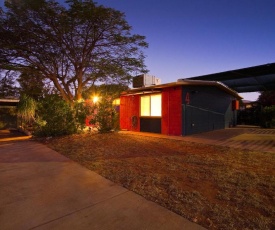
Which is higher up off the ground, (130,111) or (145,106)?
(145,106)

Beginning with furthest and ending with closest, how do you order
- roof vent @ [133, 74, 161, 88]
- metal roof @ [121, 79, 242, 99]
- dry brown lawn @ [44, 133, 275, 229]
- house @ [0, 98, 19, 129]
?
house @ [0, 98, 19, 129]
roof vent @ [133, 74, 161, 88]
metal roof @ [121, 79, 242, 99]
dry brown lawn @ [44, 133, 275, 229]

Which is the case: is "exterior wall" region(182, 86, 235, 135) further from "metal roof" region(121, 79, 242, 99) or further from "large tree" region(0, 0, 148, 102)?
"large tree" region(0, 0, 148, 102)

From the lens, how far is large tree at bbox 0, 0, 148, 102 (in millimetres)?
9992

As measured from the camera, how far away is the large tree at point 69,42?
9992mm

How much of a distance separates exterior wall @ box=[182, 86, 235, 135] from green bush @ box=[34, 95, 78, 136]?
19.9 feet

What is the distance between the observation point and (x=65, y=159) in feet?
18.0

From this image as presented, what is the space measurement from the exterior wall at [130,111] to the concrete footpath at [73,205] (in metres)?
8.26

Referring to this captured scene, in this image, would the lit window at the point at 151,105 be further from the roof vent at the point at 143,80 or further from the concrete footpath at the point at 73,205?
the concrete footpath at the point at 73,205

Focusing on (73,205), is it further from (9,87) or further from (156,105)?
(9,87)

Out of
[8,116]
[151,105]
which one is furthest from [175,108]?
[8,116]

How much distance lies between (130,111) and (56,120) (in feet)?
16.7

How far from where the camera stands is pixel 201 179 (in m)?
3.69

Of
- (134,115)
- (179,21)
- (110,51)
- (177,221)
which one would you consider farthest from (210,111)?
(177,221)

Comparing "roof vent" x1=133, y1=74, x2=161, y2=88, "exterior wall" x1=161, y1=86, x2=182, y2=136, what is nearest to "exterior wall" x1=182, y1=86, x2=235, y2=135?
"exterior wall" x1=161, y1=86, x2=182, y2=136
